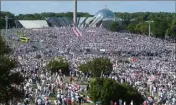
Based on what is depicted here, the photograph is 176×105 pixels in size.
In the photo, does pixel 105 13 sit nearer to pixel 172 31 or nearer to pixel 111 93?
pixel 172 31

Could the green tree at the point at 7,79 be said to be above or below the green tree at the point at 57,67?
above

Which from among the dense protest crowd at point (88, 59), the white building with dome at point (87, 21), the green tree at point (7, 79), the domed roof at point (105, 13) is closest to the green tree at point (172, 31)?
the dense protest crowd at point (88, 59)

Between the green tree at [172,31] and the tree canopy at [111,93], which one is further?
the green tree at [172,31]

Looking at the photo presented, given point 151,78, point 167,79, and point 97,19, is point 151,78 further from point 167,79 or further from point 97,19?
point 97,19

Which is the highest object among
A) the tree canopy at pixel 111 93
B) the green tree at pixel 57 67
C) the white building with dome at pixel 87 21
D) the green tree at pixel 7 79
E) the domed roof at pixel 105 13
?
the green tree at pixel 7 79

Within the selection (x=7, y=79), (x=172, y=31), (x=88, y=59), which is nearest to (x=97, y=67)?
(x=88, y=59)

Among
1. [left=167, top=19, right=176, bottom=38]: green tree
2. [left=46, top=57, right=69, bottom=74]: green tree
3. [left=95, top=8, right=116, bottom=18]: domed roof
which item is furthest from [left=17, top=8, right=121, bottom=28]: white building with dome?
[left=46, top=57, right=69, bottom=74]: green tree

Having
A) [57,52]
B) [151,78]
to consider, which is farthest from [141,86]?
[57,52]

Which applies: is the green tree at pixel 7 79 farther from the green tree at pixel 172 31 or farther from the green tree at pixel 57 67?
the green tree at pixel 172 31
